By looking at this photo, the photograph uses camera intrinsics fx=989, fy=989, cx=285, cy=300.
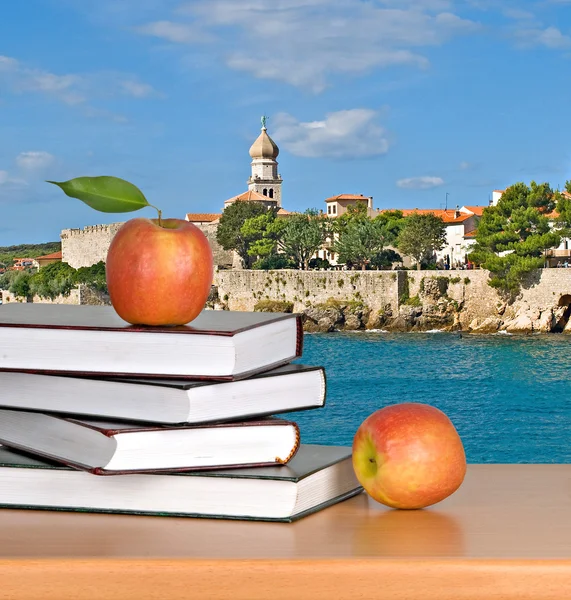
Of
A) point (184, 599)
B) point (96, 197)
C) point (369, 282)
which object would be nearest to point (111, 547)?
point (184, 599)

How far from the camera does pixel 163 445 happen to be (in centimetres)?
107

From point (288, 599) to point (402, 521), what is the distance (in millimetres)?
222

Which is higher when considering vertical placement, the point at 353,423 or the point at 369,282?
the point at 369,282

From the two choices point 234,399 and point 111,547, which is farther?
→ point 234,399

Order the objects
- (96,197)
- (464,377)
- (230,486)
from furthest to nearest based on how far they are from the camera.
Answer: (464,377) → (96,197) → (230,486)

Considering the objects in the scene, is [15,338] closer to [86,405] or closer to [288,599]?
[86,405]

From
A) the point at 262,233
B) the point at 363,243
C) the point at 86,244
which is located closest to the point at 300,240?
the point at 262,233

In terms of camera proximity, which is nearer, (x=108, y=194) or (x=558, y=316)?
(x=108, y=194)

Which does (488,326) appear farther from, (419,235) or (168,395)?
(168,395)

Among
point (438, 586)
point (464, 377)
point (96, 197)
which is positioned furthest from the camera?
point (464, 377)

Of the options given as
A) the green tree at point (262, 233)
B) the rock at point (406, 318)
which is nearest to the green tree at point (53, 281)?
the green tree at point (262, 233)

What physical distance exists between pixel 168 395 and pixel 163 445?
0.19 ft

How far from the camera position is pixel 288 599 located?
913 mm

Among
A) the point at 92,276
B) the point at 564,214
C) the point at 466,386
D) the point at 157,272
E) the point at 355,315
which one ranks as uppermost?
the point at 564,214
